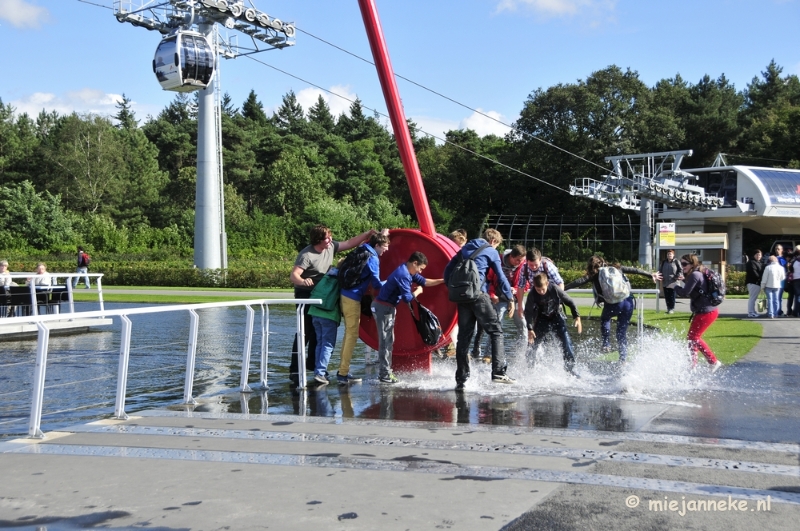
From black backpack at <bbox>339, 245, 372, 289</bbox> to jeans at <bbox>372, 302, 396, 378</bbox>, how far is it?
1.34 feet

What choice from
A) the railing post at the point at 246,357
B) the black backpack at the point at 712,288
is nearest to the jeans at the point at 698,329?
the black backpack at the point at 712,288

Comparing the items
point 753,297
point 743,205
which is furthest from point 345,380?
point 743,205

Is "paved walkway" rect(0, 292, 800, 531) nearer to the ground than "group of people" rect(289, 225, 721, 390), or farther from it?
nearer to the ground

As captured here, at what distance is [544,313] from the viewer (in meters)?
10.4

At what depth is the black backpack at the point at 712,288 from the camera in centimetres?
1080

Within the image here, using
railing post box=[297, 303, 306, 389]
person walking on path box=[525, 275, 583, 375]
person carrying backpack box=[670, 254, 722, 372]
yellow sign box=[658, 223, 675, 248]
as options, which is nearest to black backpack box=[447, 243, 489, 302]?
person walking on path box=[525, 275, 583, 375]

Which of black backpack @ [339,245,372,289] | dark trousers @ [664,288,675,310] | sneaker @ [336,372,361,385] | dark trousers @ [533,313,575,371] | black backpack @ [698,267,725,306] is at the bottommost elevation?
sneaker @ [336,372,361,385]

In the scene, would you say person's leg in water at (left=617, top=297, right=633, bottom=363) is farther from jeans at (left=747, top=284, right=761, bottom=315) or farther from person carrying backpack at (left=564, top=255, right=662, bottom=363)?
jeans at (left=747, top=284, right=761, bottom=315)

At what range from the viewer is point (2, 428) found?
7.50 meters

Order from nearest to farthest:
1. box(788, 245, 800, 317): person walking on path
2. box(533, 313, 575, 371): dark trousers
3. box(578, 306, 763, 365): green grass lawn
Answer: box(533, 313, 575, 371): dark trousers
box(578, 306, 763, 365): green grass lawn
box(788, 245, 800, 317): person walking on path

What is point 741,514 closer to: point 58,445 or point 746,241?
point 58,445

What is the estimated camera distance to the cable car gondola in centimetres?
3438

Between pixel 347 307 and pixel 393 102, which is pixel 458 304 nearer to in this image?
pixel 347 307

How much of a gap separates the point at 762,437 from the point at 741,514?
2401mm
